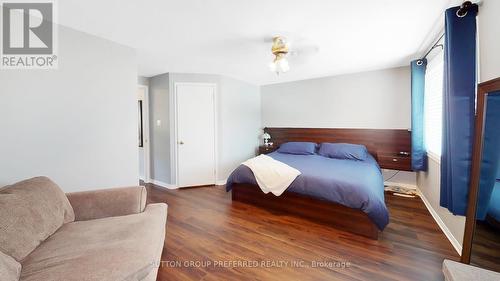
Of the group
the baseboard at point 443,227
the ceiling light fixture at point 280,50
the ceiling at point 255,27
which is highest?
the ceiling at point 255,27

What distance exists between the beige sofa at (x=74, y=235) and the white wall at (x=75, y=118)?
0.48 meters

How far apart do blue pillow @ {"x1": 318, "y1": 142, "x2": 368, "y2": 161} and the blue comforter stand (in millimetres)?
370

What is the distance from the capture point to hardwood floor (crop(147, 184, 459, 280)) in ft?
5.34

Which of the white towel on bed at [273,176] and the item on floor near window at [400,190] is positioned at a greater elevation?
the white towel on bed at [273,176]

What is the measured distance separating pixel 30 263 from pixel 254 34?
8.09ft

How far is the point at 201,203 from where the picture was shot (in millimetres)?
3107

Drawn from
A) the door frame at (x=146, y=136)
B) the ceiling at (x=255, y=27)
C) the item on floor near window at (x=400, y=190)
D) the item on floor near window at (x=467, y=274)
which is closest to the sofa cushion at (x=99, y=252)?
the item on floor near window at (x=467, y=274)

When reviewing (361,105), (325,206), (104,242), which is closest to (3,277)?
(104,242)

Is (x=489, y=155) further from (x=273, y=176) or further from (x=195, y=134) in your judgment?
(x=195, y=134)

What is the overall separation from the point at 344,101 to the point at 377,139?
946 mm

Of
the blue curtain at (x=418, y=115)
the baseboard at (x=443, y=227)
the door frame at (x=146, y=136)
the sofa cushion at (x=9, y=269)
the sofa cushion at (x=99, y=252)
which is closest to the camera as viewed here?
the sofa cushion at (x=9, y=269)

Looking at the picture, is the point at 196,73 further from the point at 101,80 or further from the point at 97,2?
the point at 97,2

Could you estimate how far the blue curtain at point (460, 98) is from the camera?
1468 millimetres

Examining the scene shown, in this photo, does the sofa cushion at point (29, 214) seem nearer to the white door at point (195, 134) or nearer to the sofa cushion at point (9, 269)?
the sofa cushion at point (9, 269)
